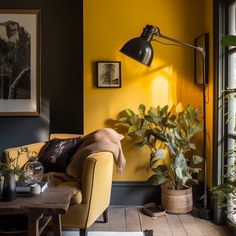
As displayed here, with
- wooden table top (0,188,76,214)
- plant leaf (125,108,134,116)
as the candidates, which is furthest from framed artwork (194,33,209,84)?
wooden table top (0,188,76,214)

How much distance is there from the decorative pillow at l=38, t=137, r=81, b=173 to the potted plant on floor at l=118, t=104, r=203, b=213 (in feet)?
1.99

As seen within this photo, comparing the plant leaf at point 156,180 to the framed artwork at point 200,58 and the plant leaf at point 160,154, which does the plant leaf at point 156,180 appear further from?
the framed artwork at point 200,58

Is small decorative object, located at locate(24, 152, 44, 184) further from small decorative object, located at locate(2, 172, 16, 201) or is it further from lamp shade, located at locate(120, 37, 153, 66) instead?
lamp shade, located at locate(120, 37, 153, 66)

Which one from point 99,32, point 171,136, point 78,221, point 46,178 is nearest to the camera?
point 78,221

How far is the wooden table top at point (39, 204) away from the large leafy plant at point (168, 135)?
1.37 m

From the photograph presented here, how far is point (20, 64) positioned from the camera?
13.9 feet

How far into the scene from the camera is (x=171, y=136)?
354 cm

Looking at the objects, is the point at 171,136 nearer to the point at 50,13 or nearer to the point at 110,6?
the point at 110,6

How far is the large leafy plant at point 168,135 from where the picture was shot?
353 centimetres

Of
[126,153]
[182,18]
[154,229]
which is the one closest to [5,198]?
[154,229]

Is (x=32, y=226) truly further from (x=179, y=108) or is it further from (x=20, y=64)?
(x=20, y=64)

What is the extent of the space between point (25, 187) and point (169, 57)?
2.12 metres

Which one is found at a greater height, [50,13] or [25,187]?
[50,13]

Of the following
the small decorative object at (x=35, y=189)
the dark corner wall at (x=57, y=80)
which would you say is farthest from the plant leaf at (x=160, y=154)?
the small decorative object at (x=35, y=189)
